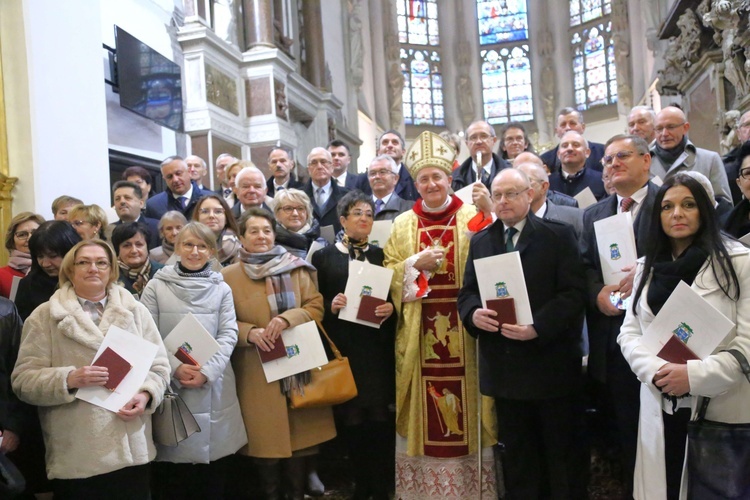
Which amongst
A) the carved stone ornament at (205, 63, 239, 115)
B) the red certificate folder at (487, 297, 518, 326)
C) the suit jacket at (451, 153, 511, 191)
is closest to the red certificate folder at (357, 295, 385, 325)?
the red certificate folder at (487, 297, 518, 326)

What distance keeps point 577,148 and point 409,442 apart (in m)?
2.33

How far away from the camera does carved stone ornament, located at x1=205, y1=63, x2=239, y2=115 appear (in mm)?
9445

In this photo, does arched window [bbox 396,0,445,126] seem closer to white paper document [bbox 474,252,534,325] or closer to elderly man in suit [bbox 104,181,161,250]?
elderly man in suit [bbox 104,181,161,250]

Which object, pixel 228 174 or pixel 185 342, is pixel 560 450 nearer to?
pixel 185 342

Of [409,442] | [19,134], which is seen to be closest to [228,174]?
[19,134]

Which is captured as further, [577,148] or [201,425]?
[577,148]

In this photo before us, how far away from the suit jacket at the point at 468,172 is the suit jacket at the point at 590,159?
42cm

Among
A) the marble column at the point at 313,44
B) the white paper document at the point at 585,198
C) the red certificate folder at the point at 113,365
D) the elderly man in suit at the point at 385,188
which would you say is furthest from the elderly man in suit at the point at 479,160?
the marble column at the point at 313,44

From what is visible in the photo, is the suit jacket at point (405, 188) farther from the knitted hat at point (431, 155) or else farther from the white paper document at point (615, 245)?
the white paper document at point (615, 245)

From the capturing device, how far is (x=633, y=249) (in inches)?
120

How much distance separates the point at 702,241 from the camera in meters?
2.60

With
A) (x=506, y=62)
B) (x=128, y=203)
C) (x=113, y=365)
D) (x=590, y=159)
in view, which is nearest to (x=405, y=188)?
(x=590, y=159)

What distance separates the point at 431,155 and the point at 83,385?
2.09 meters

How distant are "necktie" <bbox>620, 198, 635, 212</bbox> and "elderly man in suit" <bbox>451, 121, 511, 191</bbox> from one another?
1712 millimetres
